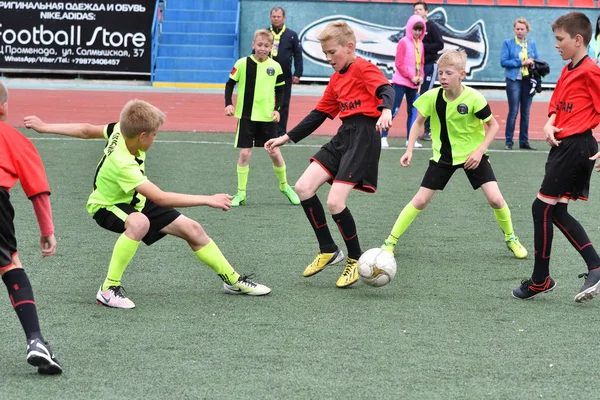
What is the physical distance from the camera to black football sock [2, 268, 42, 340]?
4305 mm

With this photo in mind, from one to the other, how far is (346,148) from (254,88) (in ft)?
11.5

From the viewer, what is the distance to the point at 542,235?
583 cm

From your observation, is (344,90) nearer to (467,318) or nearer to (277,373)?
(467,318)

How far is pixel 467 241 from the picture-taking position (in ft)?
25.8

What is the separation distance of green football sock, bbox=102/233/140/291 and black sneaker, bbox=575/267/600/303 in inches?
109

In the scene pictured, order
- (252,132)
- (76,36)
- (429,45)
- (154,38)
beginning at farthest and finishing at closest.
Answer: (154,38), (76,36), (429,45), (252,132)

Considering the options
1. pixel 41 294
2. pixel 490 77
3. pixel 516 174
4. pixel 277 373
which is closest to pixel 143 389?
pixel 277 373

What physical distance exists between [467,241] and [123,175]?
361cm

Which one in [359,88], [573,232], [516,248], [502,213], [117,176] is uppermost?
[359,88]

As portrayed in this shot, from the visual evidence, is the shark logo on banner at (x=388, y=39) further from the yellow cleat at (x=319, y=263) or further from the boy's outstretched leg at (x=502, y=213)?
the yellow cleat at (x=319, y=263)

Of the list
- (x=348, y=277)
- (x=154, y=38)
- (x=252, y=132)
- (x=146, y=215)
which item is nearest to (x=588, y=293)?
(x=348, y=277)

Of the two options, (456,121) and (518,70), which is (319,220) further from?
(518,70)

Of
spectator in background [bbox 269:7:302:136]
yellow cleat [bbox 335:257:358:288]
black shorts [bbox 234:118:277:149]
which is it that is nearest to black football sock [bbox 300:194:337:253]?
yellow cleat [bbox 335:257:358:288]

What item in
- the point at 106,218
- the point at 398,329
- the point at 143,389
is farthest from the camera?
the point at 106,218
